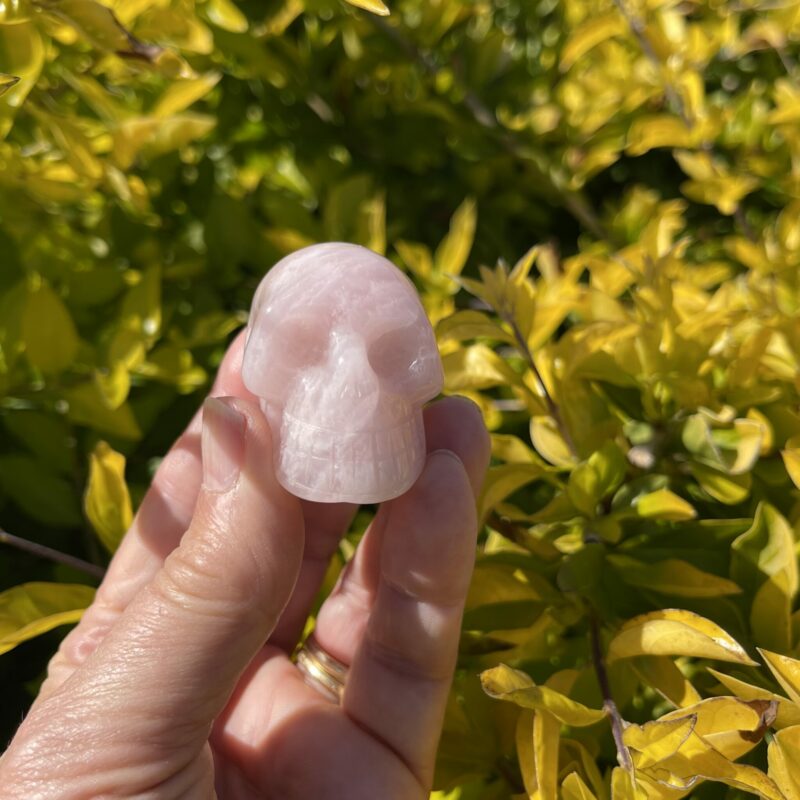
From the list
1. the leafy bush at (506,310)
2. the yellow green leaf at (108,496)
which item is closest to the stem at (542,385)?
the leafy bush at (506,310)

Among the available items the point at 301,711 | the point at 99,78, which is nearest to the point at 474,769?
the point at 301,711

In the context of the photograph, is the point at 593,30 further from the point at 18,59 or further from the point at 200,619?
the point at 200,619

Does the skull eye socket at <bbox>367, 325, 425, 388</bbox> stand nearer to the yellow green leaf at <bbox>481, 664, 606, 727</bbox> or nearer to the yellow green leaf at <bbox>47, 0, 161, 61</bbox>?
the yellow green leaf at <bbox>481, 664, 606, 727</bbox>

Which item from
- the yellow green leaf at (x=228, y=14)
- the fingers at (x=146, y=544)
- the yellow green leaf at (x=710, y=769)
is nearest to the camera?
the yellow green leaf at (x=710, y=769)

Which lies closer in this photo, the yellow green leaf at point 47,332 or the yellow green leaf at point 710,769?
the yellow green leaf at point 710,769

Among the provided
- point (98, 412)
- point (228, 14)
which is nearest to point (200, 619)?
point (98, 412)

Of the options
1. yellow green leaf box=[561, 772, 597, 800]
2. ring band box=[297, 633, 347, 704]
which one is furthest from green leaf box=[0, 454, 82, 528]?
yellow green leaf box=[561, 772, 597, 800]

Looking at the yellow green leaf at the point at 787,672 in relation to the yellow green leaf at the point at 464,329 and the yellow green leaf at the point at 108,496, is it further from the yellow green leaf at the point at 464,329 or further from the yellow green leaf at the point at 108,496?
the yellow green leaf at the point at 108,496

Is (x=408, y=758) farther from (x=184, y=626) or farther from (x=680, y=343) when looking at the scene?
(x=680, y=343)
